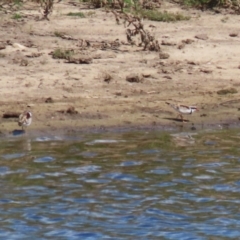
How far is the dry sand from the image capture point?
1160 cm

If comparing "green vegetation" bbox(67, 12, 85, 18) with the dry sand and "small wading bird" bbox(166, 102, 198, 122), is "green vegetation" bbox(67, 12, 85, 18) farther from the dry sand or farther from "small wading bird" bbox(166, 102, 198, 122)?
"small wading bird" bbox(166, 102, 198, 122)

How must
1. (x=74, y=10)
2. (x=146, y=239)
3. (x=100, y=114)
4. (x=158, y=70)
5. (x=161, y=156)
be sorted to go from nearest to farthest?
(x=146, y=239) < (x=161, y=156) < (x=100, y=114) < (x=158, y=70) < (x=74, y=10)

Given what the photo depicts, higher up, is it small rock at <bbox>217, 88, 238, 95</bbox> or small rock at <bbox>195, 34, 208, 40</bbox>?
small rock at <bbox>195, 34, 208, 40</bbox>

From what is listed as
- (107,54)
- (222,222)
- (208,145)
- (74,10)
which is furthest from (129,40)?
(222,222)

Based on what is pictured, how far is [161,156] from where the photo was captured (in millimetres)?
10398

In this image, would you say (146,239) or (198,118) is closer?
(146,239)

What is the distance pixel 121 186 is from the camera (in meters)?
9.28

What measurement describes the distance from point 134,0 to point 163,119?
3.63 m

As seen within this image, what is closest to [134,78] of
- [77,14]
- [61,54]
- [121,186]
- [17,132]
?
[61,54]

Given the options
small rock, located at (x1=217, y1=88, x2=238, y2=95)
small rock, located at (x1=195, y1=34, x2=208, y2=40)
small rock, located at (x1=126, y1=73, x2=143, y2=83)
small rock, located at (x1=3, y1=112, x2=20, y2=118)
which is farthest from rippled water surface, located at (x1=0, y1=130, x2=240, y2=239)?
small rock, located at (x1=195, y1=34, x2=208, y2=40)

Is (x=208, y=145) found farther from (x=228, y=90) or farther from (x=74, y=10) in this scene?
(x=74, y=10)

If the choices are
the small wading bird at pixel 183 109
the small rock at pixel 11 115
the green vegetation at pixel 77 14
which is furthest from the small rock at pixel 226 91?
the green vegetation at pixel 77 14

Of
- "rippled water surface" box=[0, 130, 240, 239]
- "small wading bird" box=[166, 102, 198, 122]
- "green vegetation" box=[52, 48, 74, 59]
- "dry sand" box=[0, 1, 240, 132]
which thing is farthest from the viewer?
"green vegetation" box=[52, 48, 74, 59]

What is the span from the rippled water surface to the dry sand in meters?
0.50
